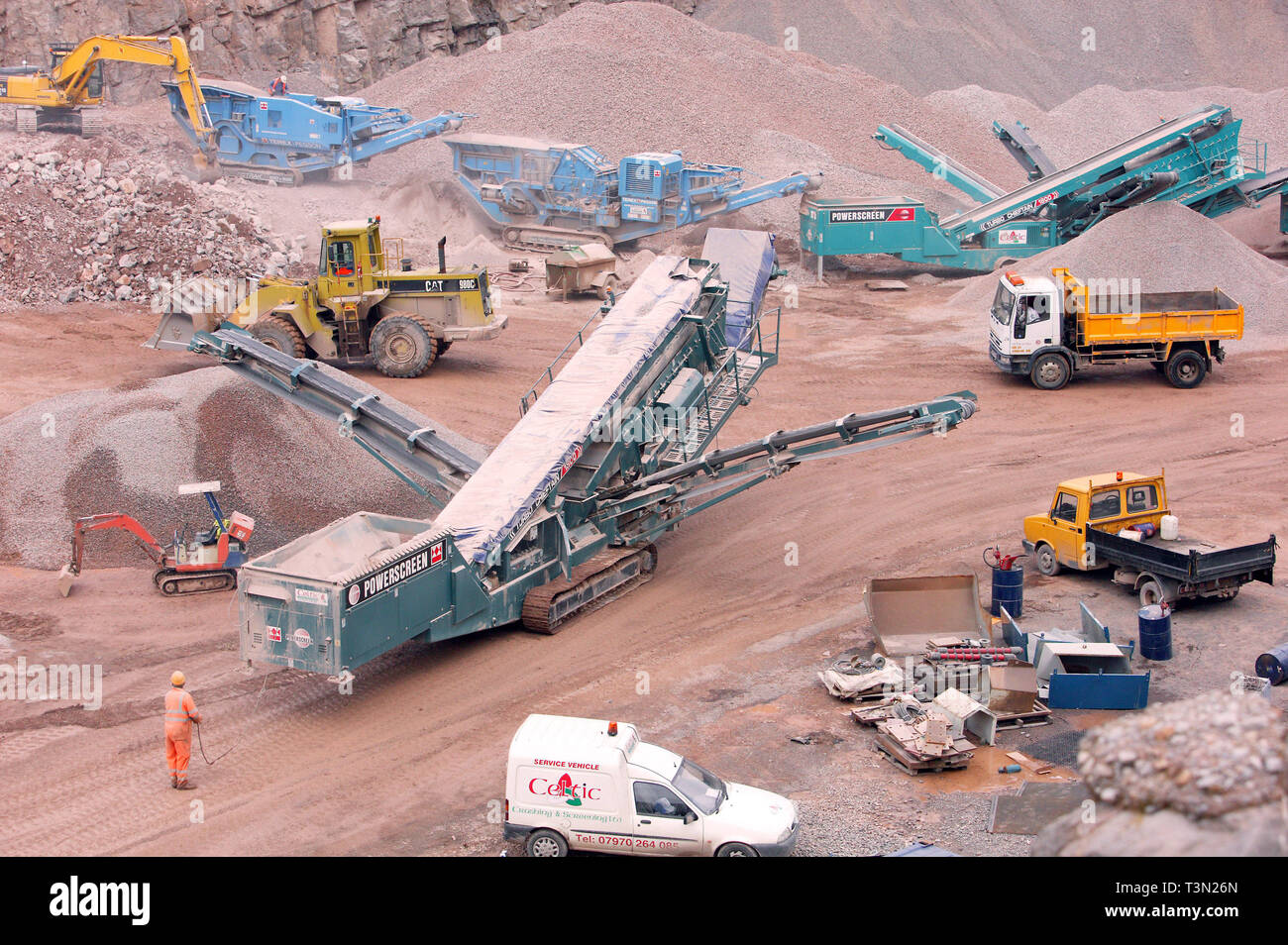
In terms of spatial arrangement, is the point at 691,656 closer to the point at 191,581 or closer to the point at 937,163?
the point at 191,581

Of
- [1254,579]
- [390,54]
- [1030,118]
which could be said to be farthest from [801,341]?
[390,54]

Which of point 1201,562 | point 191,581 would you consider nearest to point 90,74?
point 191,581

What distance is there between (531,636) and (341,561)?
2524mm

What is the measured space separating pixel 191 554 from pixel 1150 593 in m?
12.3

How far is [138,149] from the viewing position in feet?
124

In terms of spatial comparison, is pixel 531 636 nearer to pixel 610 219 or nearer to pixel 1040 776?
pixel 1040 776

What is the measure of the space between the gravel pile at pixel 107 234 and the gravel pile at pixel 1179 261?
1940cm

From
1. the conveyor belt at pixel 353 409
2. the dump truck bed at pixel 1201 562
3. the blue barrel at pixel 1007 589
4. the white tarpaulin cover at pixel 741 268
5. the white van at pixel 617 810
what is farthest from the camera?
the white tarpaulin cover at pixel 741 268

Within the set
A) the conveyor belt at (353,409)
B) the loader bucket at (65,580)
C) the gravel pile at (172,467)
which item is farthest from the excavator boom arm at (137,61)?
the loader bucket at (65,580)

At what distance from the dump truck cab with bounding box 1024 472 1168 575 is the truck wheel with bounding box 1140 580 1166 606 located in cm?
81

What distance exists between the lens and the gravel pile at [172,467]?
19.0 metres

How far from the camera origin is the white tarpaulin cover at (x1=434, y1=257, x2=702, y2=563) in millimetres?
15656

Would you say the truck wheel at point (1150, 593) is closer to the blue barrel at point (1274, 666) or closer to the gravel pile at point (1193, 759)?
the blue barrel at point (1274, 666)

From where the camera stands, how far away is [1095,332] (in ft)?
85.1
